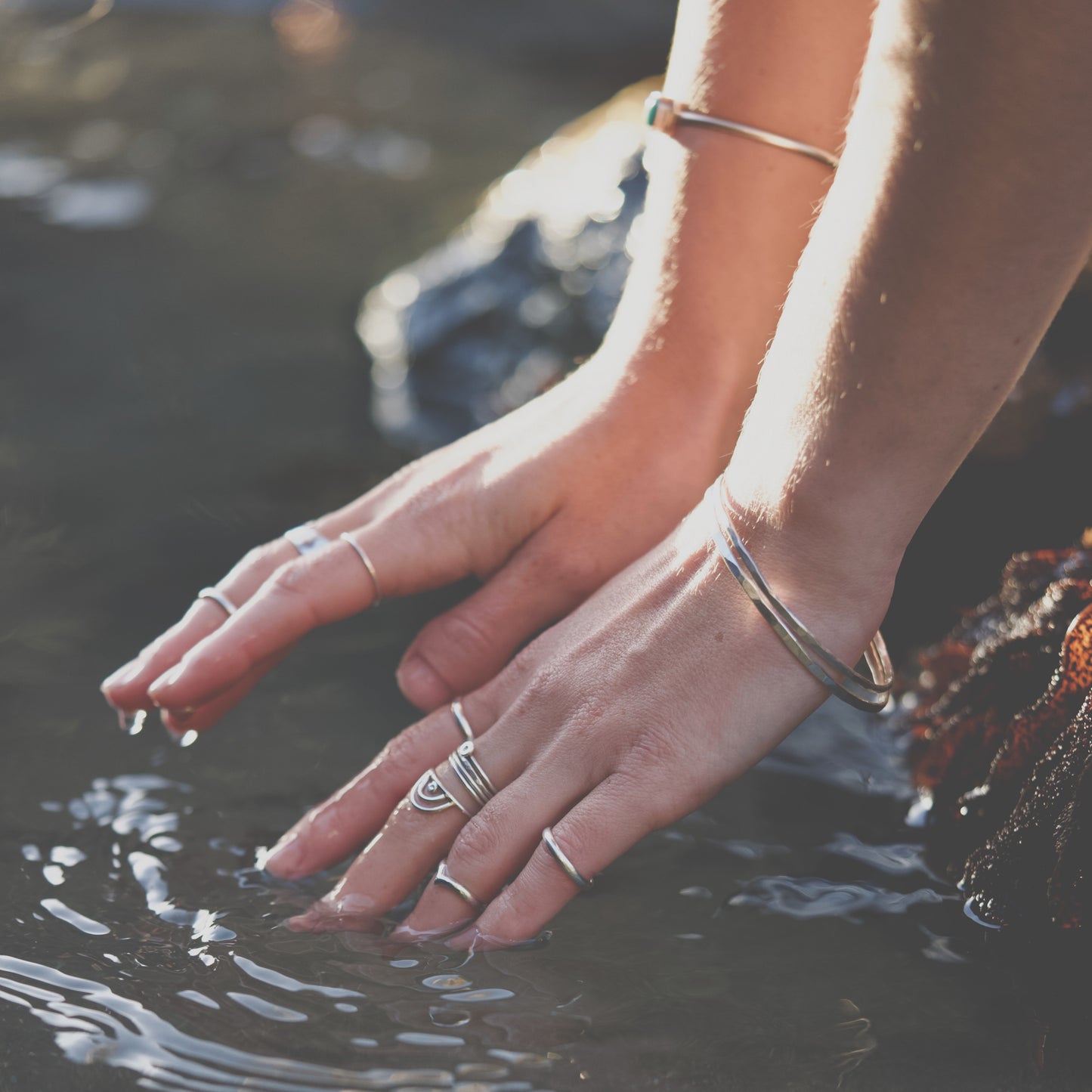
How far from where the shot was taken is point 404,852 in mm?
1258

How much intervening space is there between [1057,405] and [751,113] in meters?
0.74

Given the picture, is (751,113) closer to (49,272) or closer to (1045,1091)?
(1045,1091)

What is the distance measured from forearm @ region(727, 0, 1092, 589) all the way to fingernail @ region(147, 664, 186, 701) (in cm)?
68

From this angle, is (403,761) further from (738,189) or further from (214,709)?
(738,189)

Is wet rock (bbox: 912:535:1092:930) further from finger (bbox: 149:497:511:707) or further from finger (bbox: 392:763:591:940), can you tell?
finger (bbox: 149:497:511:707)

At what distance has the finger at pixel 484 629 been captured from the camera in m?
1.51

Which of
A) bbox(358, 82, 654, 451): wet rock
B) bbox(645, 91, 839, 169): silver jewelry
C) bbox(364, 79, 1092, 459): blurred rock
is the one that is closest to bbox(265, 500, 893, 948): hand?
bbox(645, 91, 839, 169): silver jewelry

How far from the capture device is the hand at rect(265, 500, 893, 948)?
3.75 ft

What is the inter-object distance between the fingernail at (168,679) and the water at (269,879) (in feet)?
0.67

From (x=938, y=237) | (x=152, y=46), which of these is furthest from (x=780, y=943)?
(x=152, y=46)

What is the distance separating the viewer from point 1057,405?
1841mm

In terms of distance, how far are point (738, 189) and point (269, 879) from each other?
104 centimetres

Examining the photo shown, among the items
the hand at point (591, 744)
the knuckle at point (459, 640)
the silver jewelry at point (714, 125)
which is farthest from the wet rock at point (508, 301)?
the hand at point (591, 744)

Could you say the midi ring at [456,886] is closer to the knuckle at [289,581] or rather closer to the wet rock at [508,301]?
the knuckle at [289,581]
